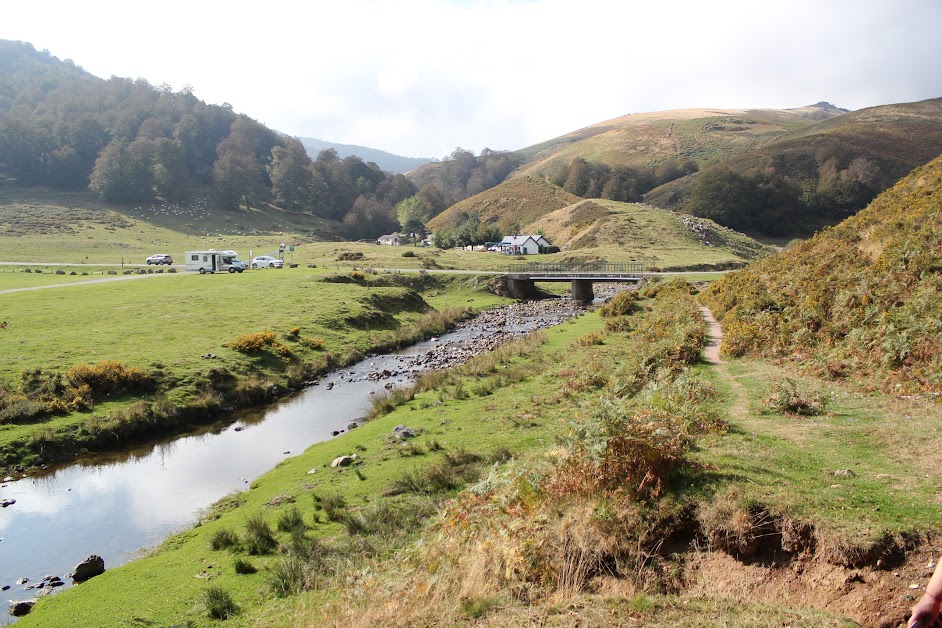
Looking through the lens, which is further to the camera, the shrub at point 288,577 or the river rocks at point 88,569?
the river rocks at point 88,569

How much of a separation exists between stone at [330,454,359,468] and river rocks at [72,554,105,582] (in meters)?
6.30

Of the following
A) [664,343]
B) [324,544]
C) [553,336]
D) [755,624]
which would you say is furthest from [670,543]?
[553,336]

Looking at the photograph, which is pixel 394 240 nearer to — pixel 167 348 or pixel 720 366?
pixel 167 348

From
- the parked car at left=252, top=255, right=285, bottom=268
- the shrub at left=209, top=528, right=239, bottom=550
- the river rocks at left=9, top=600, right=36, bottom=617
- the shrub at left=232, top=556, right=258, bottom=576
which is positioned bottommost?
the river rocks at left=9, top=600, right=36, bottom=617

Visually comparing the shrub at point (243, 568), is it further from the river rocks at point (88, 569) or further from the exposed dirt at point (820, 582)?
the exposed dirt at point (820, 582)

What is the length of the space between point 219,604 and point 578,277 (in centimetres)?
6085

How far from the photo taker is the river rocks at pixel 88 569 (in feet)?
43.6

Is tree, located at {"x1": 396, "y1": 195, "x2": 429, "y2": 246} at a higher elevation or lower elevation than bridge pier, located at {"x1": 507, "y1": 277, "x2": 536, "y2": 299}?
higher

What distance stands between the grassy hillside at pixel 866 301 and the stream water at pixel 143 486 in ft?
57.2

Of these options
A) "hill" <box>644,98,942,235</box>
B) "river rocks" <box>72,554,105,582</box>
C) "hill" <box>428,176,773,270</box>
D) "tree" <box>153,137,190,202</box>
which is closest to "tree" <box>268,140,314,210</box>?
"tree" <box>153,137,190,202</box>

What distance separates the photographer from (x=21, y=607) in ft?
39.5

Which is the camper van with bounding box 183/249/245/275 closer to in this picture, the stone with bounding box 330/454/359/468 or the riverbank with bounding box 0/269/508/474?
the riverbank with bounding box 0/269/508/474

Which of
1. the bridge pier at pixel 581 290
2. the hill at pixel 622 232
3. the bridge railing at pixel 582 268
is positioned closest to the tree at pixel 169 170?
the hill at pixel 622 232

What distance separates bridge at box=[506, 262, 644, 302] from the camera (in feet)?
222
